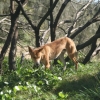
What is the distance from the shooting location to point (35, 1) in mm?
15750

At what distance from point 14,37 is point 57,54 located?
1.79m

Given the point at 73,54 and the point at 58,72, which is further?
the point at 73,54

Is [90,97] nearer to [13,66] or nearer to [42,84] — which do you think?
[42,84]

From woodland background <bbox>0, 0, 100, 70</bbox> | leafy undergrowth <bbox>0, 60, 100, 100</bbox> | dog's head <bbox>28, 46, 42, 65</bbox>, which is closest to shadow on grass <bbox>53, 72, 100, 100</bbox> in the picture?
leafy undergrowth <bbox>0, 60, 100, 100</bbox>

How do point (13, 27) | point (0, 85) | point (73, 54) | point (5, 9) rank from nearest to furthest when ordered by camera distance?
point (0, 85), point (13, 27), point (73, 54), point (5, 9)

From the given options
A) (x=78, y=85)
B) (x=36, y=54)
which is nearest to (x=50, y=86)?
(x=78, y=85)

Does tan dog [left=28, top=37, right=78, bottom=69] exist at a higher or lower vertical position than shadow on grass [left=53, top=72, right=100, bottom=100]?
higher

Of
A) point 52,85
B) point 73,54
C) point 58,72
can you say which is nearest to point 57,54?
point 73,54

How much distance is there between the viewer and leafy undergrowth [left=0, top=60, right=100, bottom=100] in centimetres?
693

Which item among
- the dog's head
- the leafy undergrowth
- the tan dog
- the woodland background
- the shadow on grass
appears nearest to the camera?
the leafy undergrowth

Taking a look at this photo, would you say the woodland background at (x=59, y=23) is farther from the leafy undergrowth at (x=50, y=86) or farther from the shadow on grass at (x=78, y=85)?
the shadow on grass at (x=78, y=85)

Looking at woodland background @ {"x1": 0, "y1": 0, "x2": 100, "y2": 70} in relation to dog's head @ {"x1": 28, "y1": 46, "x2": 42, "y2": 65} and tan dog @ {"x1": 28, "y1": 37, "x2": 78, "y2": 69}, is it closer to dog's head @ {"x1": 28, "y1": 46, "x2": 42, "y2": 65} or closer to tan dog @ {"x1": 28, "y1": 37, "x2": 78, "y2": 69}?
tan dog @ {"x1": 28, "y1": 37, "x2": 78, "y2": 69}

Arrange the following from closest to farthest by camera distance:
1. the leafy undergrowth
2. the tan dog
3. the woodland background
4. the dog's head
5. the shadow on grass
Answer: the leafy undergrowth, the shadow on grass, the dog's head, the tan dog, the woodland background

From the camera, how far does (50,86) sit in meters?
8.02
